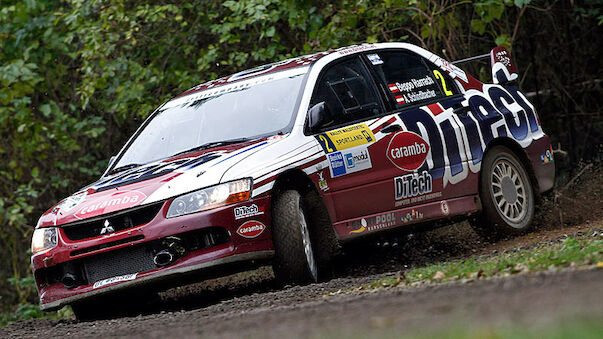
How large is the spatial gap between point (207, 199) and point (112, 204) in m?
0.68

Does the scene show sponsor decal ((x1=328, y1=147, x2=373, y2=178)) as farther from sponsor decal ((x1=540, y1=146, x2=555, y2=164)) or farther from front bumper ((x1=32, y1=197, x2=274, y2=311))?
sponsor decal ((x1=540, y1=146, x2=555, y2=164))

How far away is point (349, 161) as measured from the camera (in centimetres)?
770

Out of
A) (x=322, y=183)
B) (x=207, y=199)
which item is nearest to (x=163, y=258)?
(x=207, y=199)

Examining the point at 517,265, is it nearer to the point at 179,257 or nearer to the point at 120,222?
the point at 179,257

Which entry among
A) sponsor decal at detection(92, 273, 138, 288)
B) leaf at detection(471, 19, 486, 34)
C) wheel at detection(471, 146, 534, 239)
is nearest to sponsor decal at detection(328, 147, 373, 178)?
wheel at detection(471, 146, 534, 239)

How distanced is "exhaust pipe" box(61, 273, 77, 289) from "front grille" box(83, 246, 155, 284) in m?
0.10

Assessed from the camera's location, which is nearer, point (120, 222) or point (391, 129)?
point (120, 222)

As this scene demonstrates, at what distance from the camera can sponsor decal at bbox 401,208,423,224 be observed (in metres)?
8.06

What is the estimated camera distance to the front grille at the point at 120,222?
6852 millimetres

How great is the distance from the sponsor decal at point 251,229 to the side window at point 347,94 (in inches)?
46.1

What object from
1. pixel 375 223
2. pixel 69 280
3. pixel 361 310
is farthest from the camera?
pixel 375 223

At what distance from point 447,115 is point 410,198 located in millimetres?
927

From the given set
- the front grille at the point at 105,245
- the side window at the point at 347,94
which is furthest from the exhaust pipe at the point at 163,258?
the side window at the point at 347,94

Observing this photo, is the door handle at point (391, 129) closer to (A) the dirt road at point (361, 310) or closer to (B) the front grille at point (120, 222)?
(A) the dirt road at point (361, 310)
